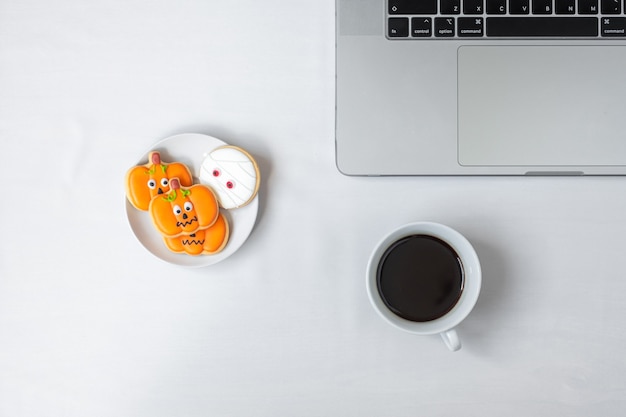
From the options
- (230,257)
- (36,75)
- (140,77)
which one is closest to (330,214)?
(230,257)

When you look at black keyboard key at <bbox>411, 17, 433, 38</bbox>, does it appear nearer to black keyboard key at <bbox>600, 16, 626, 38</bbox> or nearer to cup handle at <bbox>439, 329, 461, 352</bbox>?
black keyboard key at <bbox>600, 16, 626, 38</bbox>

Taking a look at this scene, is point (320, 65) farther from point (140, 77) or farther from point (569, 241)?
point (569, 241)

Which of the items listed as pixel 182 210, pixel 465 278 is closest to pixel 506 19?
pixel 465 278

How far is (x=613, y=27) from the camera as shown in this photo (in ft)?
1.64

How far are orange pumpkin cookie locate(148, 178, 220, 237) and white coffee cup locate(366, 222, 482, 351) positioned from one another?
167 mm

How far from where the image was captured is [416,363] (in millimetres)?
536

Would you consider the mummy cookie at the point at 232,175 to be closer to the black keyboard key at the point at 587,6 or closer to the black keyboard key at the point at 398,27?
the black keyboard key at the point at 398,27

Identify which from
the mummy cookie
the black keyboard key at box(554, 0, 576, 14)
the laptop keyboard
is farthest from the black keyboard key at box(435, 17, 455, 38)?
the mummy cookie

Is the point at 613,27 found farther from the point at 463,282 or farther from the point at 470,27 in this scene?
the point at 463,282

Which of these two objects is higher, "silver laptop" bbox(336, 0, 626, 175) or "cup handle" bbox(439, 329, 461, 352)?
"silver laptop" bbox(336, 0, 626, 175)

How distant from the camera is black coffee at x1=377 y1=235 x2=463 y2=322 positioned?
0.50 metres

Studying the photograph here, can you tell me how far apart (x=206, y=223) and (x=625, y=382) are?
468 mm

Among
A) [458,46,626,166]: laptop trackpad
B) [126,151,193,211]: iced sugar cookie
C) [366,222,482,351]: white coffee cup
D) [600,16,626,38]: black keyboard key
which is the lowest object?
[366,222,482,351]: white coffee cup

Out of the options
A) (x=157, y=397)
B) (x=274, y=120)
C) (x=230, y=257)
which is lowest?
(x=157, y=397)
